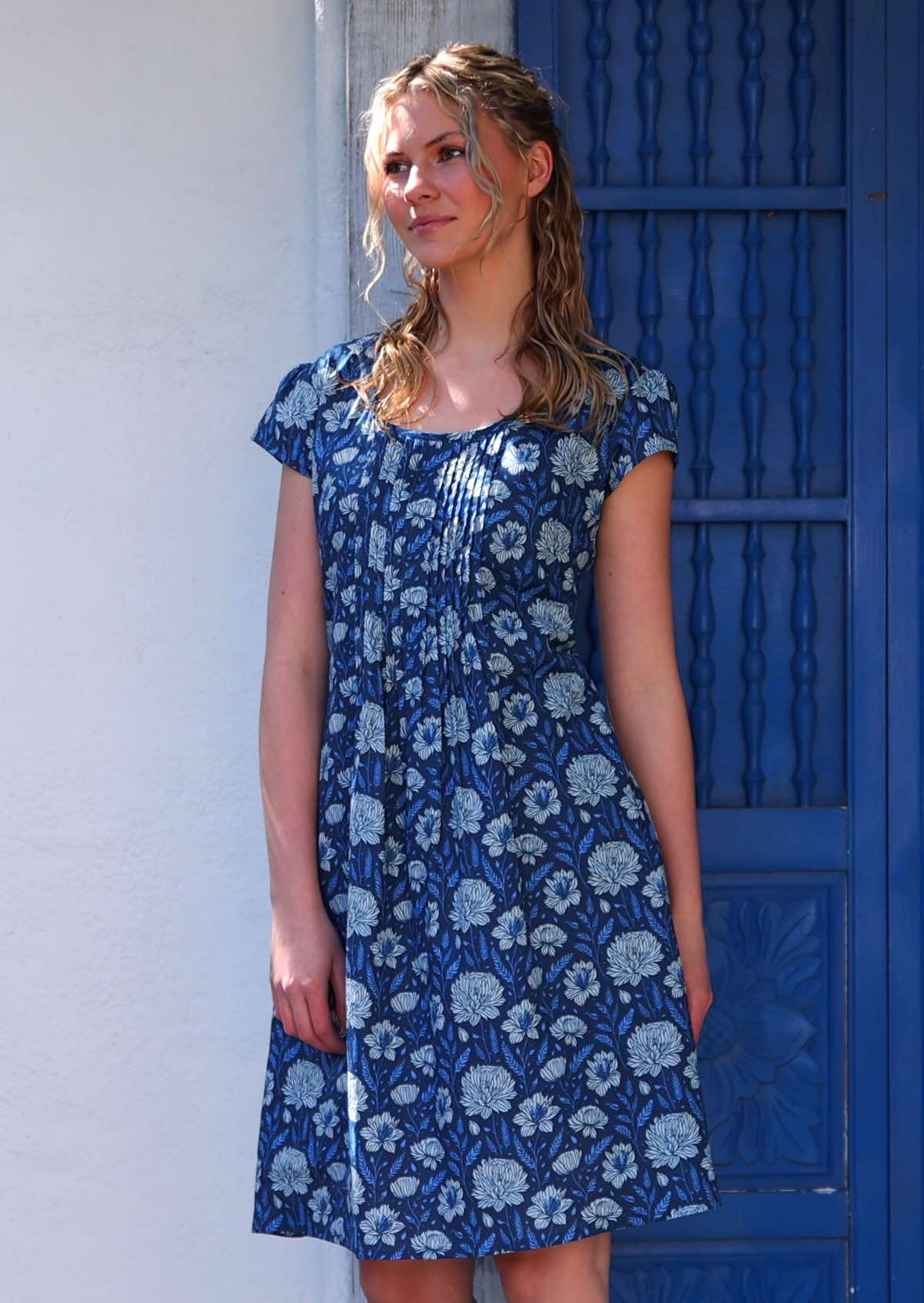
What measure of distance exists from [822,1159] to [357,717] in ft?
3.80

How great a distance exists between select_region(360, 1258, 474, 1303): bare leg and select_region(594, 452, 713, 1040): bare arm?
0.44 m

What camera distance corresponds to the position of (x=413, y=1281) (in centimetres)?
196

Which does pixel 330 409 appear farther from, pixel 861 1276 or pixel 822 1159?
pixel 861 1276

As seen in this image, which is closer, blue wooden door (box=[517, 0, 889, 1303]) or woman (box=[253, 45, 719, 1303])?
woman (box=[253, 45, 719, 1303])

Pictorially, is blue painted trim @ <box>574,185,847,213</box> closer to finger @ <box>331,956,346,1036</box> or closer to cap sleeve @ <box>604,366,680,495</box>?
cap sleeve @ <box>604,366,680,495</box>

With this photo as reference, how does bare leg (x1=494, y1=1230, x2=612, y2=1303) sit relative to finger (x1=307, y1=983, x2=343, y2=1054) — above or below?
below

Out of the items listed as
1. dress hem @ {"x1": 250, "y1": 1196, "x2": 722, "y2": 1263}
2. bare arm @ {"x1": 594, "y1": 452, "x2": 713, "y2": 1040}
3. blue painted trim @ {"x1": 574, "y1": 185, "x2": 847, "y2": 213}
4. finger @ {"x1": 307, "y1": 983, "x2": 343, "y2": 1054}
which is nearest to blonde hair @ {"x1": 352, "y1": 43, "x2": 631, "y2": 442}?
bare arm @ {"x1": 594, "y1": 452, "x2": 713, "y2": 1040}

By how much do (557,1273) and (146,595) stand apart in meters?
1.18

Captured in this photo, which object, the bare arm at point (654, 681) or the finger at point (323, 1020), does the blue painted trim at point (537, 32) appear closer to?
the bare arm at point (654, 681)

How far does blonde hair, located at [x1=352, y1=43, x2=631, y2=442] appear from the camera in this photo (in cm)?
201

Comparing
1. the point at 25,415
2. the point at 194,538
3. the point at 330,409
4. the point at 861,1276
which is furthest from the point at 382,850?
the point at 861,1276

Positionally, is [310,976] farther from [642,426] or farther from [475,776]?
[642,426]

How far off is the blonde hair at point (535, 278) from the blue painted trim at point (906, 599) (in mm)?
625

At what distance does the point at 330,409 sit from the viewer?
2070mm
